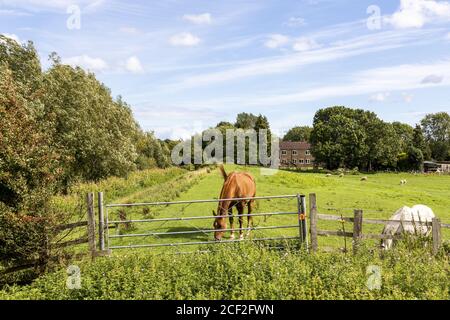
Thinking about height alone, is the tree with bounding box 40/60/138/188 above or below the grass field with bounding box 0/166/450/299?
above

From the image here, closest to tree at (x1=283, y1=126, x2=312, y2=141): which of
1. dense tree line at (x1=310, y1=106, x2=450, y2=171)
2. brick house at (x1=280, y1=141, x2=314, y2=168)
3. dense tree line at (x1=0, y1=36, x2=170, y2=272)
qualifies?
brick house at (x1=280, y1=141, x2=314, y2=168)

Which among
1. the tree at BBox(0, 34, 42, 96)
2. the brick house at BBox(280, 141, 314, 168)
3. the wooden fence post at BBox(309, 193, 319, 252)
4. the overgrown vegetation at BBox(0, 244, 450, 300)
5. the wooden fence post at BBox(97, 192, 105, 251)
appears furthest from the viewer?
the brick house at BBox(280, 141, 314, 168)

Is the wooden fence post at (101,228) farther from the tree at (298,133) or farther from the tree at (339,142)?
the tree at (298,133)

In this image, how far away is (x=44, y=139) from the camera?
1188cm

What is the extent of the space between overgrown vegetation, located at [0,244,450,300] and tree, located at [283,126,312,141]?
14664cm

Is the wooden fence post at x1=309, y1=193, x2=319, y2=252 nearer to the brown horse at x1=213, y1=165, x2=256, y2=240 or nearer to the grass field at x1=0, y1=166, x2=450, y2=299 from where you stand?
the grass field at x1=0, y1=166, x2=450, y2=299

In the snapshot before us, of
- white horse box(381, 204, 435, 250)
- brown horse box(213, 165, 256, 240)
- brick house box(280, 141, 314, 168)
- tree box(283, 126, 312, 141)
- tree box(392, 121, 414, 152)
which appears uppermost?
tree box(283, 126, 312, 141)

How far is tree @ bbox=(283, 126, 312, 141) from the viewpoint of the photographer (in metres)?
155

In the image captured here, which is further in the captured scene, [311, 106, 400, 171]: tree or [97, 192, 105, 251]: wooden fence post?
[311, 106, 400, 171]: tree

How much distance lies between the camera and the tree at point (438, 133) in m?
111

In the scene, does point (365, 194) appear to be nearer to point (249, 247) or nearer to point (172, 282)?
point (249, 247)

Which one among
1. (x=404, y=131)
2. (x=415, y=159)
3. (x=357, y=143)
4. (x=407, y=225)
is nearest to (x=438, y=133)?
(x=404, y=131)

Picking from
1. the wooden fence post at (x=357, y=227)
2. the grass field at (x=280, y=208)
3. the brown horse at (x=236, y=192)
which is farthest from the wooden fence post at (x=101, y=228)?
the wooden fence post at (x=357, y=227)

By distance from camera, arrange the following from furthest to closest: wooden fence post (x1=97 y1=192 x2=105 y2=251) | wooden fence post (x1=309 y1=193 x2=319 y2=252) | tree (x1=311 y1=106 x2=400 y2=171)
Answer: tree (x1=311 y1=106 x2=400 y2=171)
wooden fence post (x1=309 y1=193 x2=319 y2=252)
wooden fence post (x1=97 y1=192 x2=105 y2=251)
